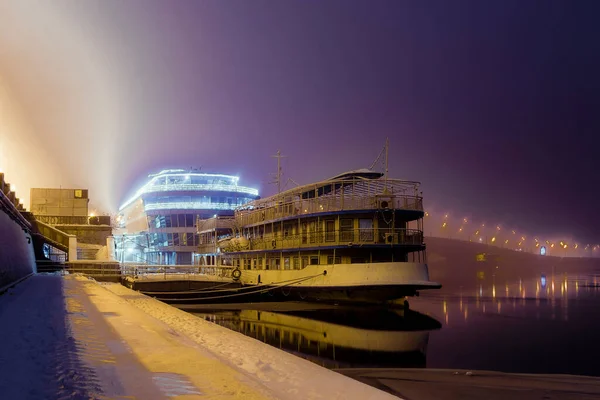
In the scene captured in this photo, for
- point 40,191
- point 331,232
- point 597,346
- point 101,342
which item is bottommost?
point 597,346

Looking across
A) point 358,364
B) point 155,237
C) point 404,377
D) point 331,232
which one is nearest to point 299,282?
point 331,232

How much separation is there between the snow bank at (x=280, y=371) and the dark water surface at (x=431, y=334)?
4.62m

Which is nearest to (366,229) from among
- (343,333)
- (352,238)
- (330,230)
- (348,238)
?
(352,238)

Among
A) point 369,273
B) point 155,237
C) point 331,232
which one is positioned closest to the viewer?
point 369,273

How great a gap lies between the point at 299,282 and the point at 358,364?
17.4m

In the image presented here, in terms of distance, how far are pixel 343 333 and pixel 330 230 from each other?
11.6m

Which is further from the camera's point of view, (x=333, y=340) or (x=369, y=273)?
(x=369, y=273)

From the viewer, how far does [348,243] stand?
3158 centimetres

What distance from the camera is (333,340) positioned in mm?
21172

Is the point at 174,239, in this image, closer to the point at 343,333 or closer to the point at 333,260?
the point at 333,260

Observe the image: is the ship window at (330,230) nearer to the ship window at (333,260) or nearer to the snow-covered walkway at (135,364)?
the ship window at (333,260)

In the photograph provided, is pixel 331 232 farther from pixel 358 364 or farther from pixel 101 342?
pixel 101 342

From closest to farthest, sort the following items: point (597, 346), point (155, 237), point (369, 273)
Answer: point (597, 346)
point (369, 273)
point (155, 237)

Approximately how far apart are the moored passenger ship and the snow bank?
16926 millimetres
